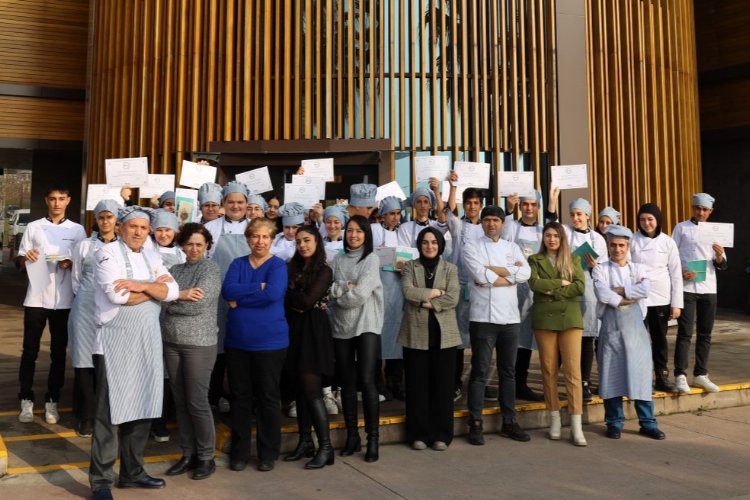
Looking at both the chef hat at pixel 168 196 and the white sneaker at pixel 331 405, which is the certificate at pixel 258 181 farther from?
the white sneaker at pixel 331 405

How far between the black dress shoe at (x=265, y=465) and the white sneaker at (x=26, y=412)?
2.17 m

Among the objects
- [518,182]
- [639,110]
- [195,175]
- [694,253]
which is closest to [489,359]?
[518,182]

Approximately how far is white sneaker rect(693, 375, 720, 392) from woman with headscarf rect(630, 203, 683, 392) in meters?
0.36

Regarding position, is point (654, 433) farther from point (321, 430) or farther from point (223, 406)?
point (223, 406)

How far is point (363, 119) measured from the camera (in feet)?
32.7

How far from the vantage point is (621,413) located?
17.3ft

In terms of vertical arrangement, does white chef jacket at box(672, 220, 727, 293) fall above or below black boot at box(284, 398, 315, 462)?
above

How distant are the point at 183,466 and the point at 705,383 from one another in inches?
197

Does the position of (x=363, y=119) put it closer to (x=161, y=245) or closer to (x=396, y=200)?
(x=396, y=200)

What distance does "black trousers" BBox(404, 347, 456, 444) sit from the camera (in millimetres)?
4766

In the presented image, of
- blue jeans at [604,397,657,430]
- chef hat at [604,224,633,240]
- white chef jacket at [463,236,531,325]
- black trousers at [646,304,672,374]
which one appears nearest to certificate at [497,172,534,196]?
chef hat at [604,224,633,240]

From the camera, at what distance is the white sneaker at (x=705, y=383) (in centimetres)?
616

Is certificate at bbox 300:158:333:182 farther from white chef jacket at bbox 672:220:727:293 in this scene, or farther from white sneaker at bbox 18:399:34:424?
white chef jacket at bbox 672:220:727:293

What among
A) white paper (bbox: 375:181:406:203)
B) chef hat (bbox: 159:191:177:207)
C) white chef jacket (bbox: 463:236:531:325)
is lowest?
white chef jacket (bbox: 463:236:531:325)
